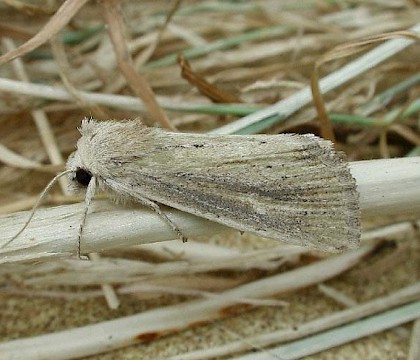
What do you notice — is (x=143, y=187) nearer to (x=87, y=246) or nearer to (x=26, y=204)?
(x=87, y=246)

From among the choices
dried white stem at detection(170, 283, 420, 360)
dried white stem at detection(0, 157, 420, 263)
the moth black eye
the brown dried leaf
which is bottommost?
dried white stem at detection(170, 283, 420, 360)

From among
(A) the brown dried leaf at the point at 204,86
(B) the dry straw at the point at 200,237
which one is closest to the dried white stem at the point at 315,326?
(B) the dry straw at the point at 200,237

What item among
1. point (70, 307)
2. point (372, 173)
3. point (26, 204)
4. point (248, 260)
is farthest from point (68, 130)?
point (372, 173)

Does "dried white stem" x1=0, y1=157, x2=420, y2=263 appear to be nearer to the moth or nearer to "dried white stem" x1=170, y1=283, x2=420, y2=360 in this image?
the moth

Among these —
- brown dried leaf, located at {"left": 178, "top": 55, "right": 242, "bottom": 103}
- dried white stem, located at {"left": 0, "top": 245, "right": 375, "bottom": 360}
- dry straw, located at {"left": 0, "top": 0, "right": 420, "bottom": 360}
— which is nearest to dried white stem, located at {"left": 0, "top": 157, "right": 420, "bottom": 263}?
dry straw, located at {"left": 0, "top": 0, "right": 420, "bottom": 360}

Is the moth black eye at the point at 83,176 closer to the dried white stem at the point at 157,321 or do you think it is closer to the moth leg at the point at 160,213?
the moth leg at the point at 160,213

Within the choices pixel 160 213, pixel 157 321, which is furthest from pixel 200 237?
pixel 160 213
